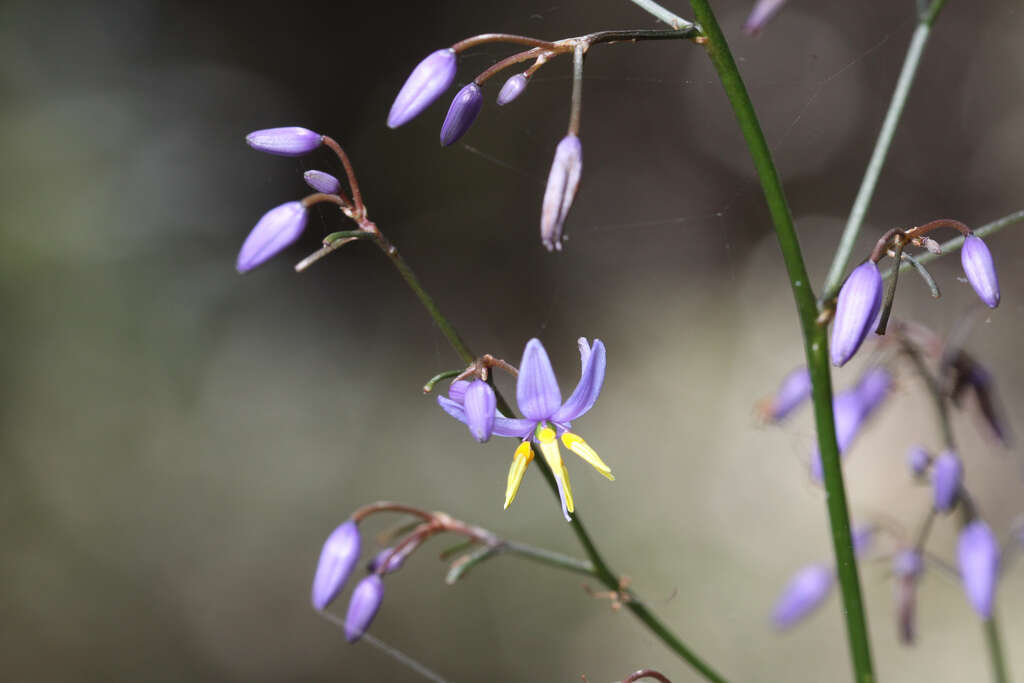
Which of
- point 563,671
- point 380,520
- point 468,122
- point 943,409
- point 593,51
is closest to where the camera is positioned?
point 468,122

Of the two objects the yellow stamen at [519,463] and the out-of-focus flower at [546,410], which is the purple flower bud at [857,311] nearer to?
the out-of-focus flower at [546,410]

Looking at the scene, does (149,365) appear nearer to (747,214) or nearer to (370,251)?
(370,251)

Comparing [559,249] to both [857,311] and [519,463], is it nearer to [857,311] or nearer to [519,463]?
[519,463]

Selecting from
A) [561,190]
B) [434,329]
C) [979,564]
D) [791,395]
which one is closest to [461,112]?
[561,190]

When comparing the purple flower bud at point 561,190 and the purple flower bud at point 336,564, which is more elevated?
the purple flower bud at point 561,190

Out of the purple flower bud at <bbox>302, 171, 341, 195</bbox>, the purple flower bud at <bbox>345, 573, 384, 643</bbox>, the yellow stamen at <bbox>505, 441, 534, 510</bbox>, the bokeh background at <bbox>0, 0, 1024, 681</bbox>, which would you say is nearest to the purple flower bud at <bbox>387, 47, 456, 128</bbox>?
the purple flower bud at <bbox>302, 171, 341, 195</bbox>

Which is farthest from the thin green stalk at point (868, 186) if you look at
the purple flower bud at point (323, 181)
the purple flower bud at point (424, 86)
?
the purple flower bud at point (323, 181)

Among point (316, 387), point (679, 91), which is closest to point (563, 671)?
point (316, 387)
